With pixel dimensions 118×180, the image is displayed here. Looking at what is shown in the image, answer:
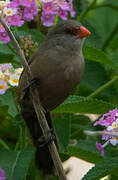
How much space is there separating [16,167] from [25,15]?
0.80 m

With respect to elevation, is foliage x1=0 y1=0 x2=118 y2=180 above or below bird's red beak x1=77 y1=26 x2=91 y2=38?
below

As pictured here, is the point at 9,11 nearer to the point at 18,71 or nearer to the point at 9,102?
the point at 18,71

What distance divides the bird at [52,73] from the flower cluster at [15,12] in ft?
0.57

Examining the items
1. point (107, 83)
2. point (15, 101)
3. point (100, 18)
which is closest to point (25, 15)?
point (15, 101)

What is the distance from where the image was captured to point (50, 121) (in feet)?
9.04

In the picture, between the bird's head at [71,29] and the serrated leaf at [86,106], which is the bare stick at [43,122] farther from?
the bird's head at [71,29]

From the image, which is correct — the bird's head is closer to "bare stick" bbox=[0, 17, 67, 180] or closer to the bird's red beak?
the bird's red beak

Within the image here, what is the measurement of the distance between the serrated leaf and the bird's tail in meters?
0.29

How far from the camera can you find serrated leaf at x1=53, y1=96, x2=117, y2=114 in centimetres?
235

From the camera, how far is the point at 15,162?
94.8 inches

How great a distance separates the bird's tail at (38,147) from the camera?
2.59 m

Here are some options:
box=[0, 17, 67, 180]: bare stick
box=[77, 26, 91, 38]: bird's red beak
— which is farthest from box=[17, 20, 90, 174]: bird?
box=[0, 17, 67, 180]: bare stick

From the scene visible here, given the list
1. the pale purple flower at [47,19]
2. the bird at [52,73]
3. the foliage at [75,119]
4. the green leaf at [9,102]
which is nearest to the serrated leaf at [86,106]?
the foliage at [75,119]

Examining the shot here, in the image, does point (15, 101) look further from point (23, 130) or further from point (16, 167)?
Result: point (16, 167)
